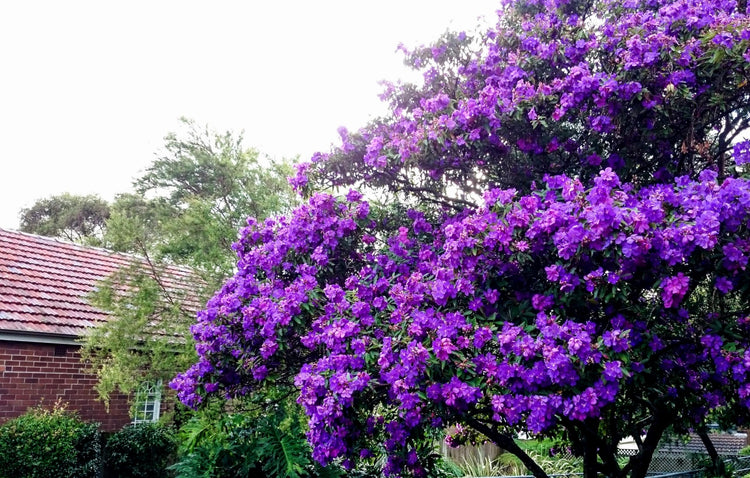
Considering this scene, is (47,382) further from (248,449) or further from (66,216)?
(66,216)

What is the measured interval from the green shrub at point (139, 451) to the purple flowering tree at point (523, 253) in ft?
18.6

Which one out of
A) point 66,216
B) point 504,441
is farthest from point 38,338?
point 66,216

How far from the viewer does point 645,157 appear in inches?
211

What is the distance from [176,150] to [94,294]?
90.7 inches

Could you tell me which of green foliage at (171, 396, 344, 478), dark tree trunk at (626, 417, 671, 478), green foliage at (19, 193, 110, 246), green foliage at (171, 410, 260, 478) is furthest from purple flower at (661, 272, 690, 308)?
green foliage at (19, 193, 110, 246)

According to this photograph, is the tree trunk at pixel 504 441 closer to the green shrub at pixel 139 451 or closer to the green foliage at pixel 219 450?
A: the green foliage at pixel 219 450

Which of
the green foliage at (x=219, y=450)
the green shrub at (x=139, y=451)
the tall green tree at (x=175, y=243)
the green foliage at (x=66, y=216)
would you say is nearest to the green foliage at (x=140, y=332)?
the tall green tree at (x=175, y=243)

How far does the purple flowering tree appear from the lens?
3.83 meters

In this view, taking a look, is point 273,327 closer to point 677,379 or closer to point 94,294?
point 677,379

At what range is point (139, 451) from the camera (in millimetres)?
10258

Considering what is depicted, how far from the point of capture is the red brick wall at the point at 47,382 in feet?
31.6

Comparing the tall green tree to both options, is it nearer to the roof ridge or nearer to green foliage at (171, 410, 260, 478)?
the roof ridge

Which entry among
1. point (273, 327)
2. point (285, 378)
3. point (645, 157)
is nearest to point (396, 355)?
point (273, 327)

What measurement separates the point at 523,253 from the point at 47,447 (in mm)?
7894
